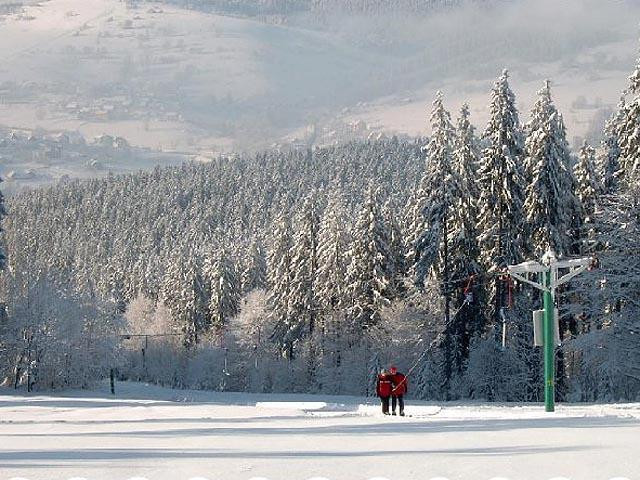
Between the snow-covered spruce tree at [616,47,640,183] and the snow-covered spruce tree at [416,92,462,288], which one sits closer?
the snow-covered spruce tree at [616,47,640,183]

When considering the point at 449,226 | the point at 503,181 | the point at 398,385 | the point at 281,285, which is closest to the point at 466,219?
the point at 449,226

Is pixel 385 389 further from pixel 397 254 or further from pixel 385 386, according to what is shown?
pixel 397 254

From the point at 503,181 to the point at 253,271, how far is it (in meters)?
53.8

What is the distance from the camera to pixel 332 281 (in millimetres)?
61094

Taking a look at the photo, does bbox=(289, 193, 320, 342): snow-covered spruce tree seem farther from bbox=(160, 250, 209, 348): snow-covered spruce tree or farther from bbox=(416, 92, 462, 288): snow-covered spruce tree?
bbox=(160, 250, 209, 348): snow-covered spruce tree

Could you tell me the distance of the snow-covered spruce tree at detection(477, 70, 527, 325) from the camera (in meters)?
44.7

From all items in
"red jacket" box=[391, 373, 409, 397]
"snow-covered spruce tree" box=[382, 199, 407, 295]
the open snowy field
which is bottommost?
"red jacket" box=[391, 373, 409, 397]

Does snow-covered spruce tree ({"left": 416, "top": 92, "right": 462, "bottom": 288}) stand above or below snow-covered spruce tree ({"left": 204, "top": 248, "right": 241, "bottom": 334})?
above

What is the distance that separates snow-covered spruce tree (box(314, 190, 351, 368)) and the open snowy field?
123 feet

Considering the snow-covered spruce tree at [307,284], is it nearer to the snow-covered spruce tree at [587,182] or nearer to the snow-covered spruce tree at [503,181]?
the snow-covered spruce tree at [503,181]

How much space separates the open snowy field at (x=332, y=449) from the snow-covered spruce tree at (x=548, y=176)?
23184mm

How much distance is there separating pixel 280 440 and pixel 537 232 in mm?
30760

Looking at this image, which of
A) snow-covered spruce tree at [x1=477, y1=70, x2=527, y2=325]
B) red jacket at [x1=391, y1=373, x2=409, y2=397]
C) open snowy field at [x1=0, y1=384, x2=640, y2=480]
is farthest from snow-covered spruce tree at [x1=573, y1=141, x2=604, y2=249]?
open snowy field at [x1=0, y1=384, x2=640, y2=480]

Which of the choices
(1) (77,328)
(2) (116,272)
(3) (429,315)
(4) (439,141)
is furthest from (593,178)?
(2) (116,272)
